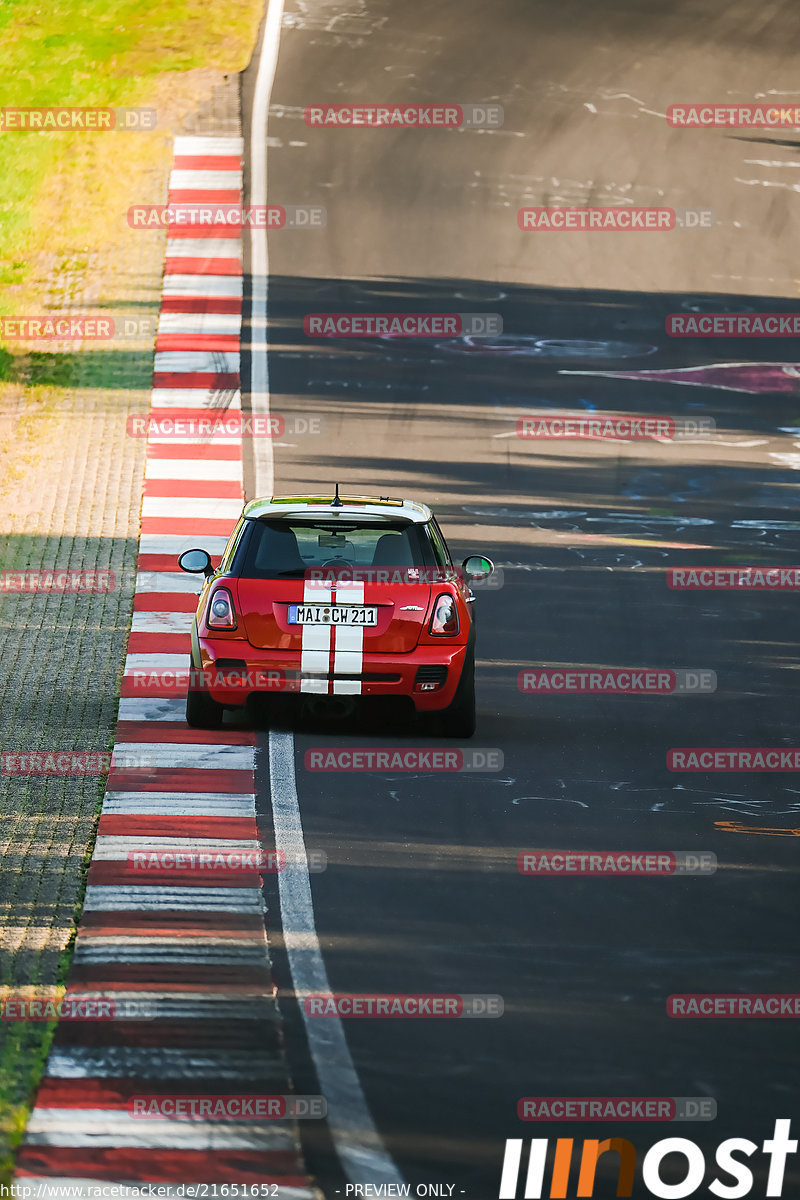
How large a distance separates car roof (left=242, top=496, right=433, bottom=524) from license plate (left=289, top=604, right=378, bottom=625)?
2.25 ft

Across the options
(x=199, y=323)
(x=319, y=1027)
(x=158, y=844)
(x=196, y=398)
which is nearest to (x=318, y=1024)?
(x=319, y=1027)

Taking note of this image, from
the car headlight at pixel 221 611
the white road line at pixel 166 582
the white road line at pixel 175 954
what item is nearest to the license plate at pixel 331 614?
the car headlight at pixel 221 611

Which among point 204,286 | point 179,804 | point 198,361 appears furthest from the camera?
point 204,286

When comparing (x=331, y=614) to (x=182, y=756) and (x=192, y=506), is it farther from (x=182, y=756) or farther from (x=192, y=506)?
(x=192, y=506)

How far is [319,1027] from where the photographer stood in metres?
6.85

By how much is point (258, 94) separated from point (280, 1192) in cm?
2708

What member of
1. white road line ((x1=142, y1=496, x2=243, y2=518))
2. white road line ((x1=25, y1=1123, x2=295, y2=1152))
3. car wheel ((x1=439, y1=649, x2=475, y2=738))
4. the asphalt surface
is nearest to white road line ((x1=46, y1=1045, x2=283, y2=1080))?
the asphalt surface

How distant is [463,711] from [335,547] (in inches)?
54.1

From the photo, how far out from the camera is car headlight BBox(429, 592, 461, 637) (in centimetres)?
1103

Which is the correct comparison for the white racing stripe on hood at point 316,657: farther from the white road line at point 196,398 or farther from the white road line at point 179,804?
the white road line at point 196,398

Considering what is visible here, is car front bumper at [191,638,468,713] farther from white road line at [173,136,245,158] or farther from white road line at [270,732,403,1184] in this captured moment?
white road line at [173,136,245,158]

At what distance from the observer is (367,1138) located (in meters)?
5.91

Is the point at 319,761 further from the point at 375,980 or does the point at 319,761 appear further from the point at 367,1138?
the point at 367,1138

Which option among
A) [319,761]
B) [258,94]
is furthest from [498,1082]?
[258,94]
